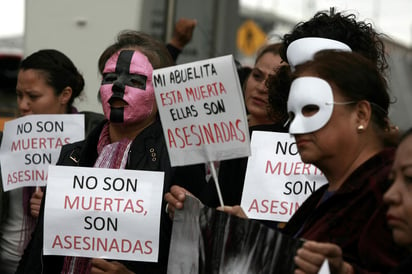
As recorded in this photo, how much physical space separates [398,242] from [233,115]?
1.32 metres

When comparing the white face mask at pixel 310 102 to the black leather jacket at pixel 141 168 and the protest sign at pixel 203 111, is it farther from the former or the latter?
the black leather jacket at pixel 141 168

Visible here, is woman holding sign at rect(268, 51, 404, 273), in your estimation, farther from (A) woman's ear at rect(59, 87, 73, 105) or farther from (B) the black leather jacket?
(A) woman's ear at rect(59, 87, 73, 105)

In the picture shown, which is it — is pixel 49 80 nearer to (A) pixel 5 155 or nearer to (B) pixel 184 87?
(A) pixel 5 155

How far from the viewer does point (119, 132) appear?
19.2ft

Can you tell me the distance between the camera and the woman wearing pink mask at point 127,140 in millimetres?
Result: 5598

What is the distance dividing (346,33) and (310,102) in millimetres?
943

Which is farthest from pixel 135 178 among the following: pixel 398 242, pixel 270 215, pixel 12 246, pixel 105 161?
pixel 398 242

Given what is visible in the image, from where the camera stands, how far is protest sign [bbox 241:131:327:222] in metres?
5.56

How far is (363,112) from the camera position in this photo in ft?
14.2

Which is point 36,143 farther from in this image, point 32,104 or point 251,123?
point 251,123

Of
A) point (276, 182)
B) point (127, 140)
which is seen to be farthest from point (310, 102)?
point (127, 140)

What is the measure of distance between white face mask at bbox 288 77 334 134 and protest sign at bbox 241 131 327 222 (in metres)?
1.09

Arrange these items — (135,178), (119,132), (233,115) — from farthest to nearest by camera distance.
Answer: (119,132), (135,178), (233,115)

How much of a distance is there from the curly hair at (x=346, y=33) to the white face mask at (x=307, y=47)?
9 cm
